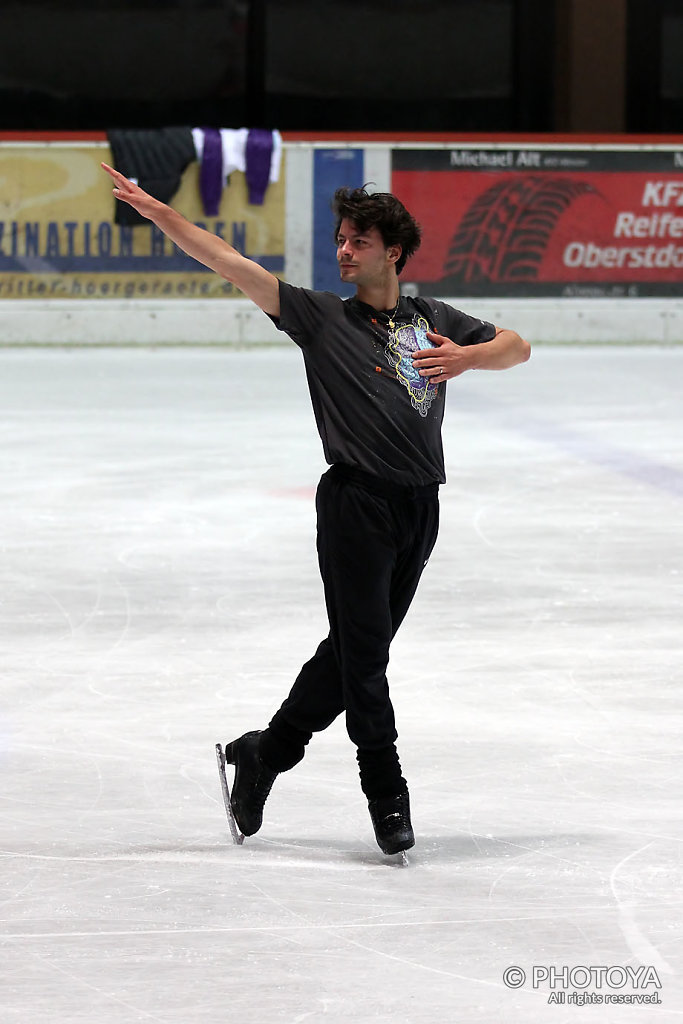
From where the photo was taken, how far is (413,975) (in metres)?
3.24

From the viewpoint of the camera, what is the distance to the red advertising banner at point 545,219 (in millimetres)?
16703

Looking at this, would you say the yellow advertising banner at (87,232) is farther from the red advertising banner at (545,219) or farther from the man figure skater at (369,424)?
the man figure skater at (369,424)

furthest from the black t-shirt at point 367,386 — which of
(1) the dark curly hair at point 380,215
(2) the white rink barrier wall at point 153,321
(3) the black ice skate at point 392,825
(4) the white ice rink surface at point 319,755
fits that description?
(2) the white rink barrier wall at point 153,321

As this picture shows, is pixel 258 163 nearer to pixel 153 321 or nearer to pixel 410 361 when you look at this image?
pixel 153 321

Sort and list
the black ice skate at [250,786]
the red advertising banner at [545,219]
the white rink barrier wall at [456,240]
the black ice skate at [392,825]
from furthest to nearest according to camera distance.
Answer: the red advertising banner at [545,219] < the white rink barrier wall at [456,240] < the black ice skate at [250,786] < the black ice skate at [392,825]

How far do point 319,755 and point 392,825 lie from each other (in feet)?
2.98

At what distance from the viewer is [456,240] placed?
16703 mm

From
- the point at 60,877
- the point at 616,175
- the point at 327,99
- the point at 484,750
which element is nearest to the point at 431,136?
the point at 616,175

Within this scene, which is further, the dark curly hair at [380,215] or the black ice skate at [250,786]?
the black ice skate at [250,786]

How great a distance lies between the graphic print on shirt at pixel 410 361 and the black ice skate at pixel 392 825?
87cm

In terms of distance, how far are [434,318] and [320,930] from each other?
4.57 feet

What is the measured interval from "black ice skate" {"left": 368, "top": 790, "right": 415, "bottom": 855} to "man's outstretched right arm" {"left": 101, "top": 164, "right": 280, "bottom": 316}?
112 centimetres

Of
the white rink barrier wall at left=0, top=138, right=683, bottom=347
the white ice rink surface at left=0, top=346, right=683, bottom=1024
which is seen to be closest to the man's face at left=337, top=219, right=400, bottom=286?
the white ice rink surface at left=0, top=346, right=683, bottom=1024

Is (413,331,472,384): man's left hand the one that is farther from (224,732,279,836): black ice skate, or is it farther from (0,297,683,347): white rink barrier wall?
(0,297,683,347): white rink barrier wall
